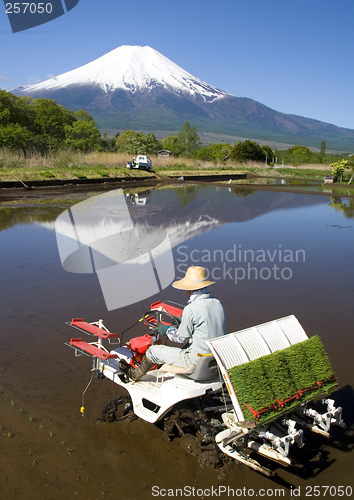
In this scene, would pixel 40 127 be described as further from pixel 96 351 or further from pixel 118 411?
pixel 118 411

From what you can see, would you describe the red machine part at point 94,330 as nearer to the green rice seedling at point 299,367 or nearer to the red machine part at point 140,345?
the red machine part at point 140,345

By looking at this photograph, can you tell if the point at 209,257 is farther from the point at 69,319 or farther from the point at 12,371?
the point at 12,371

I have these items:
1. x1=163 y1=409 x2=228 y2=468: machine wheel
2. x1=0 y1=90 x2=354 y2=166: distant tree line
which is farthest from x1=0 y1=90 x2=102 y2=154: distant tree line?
x1=163 y1=409 x2=228 y2=468: machine wheel

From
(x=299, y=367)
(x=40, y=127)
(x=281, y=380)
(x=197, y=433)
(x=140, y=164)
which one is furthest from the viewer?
(x=40, y=127)

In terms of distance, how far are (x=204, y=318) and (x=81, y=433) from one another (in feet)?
5.73

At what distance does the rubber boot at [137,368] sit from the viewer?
438 centimetres

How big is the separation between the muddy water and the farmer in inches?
31.4

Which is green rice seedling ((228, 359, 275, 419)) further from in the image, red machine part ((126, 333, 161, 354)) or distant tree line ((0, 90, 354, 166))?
distant tree line ((0, 90, 354, 166))

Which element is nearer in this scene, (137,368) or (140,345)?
(137,368)

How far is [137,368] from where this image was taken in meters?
4.47

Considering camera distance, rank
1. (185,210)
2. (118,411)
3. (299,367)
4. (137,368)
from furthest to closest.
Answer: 1. (185,210)
2. (118,411)
3. (137,368)
4. (299,367)

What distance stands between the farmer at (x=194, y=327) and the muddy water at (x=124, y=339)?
2.62ft

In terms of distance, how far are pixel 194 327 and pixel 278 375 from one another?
0.89m

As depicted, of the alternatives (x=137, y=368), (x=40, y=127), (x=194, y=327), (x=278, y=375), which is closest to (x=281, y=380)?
(x=278, y=375)
